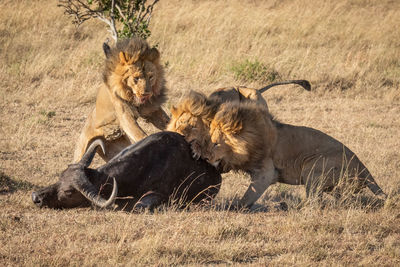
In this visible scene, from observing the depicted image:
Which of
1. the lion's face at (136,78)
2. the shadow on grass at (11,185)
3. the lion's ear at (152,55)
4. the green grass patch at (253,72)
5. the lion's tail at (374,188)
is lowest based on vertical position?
the green grass patch at (253,72)

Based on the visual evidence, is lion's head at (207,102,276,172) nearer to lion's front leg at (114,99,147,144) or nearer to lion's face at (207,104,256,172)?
lion's face at (207,104,256,172)

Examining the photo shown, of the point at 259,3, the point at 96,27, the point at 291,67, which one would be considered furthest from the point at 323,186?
the point at 259,3

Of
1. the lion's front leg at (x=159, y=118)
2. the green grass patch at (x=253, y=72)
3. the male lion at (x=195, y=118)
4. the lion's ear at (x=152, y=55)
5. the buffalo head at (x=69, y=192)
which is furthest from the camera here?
the green grass patch at (x=253, y=72)

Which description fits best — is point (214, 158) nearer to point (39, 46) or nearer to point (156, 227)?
point (156, 227)

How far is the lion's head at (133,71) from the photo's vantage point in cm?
578

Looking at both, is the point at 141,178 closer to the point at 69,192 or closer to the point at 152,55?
the point at 69,192

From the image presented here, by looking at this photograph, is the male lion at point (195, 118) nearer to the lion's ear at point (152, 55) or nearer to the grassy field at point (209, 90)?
the grassy field at point (209, 90)

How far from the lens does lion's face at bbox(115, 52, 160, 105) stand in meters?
5.77

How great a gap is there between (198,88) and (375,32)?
5.60 metres

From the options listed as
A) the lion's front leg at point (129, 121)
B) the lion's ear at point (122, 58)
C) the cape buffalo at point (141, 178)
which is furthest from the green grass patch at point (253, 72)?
the cape buffalo at point (141, 178)

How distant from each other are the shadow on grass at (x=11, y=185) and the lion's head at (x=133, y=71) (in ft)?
3.79

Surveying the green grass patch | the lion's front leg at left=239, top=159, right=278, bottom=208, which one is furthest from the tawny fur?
the green grass patch

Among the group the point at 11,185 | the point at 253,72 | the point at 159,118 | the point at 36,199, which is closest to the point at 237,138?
the point at 159,118

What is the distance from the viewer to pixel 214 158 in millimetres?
5184
